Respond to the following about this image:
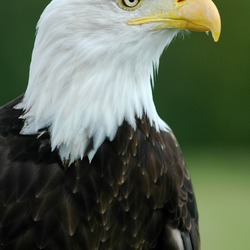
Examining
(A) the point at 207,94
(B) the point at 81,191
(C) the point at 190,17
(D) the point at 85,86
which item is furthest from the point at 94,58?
(A) the point at 207,94

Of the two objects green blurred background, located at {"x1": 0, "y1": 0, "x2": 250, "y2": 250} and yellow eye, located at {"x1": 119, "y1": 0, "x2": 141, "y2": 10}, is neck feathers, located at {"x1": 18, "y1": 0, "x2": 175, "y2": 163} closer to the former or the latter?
yellow eye, located at {"x1": 119, "y1": 0, "x2": 141, "y2": 10}

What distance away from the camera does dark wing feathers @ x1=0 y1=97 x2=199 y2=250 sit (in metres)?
4.38

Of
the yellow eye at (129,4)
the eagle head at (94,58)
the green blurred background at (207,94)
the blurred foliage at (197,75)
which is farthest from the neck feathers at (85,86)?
the blurred foliage at (197,75)

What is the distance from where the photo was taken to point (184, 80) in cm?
1257

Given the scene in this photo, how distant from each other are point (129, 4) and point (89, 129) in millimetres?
545

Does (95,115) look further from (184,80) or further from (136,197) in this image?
(184,80)

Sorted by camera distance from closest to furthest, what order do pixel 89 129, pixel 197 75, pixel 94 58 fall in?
pixel 94 58
pixel 89 129
pixel 197 75

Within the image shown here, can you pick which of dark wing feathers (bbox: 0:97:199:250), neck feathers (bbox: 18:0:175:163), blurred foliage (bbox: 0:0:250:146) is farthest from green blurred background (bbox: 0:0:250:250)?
neck feathers (bbox: 18:0:175:163)

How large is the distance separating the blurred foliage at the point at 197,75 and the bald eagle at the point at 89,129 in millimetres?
6752

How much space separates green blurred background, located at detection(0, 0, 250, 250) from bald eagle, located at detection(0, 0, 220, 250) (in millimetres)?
6047

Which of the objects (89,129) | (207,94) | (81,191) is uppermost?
(89,129)

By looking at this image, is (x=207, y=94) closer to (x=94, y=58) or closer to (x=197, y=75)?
(x=197, y=75)

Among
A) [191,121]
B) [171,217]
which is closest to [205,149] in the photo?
[191,121]

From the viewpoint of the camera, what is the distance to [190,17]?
4.30m
